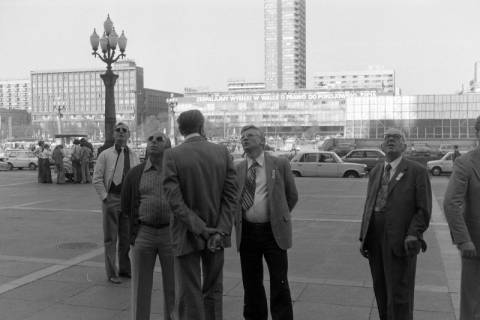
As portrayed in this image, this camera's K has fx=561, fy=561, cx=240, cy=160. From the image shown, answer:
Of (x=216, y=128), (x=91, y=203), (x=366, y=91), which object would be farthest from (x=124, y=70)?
(x=91, y=203)

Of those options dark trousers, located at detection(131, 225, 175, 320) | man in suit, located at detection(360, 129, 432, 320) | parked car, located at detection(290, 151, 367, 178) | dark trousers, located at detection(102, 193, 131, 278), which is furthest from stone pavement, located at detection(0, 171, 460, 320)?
parked car, located at detection(290, 151, 367, 178)

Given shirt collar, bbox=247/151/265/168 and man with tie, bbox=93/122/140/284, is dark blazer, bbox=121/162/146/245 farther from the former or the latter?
man with tie, bbox=93/122/140/284

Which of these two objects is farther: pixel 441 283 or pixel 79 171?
pixel 79 171

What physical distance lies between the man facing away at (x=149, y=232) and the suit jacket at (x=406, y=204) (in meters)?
1.97

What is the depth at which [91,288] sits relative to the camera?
21.7ft

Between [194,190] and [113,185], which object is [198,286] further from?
[113,185]

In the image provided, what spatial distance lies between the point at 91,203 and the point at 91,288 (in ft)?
30.2

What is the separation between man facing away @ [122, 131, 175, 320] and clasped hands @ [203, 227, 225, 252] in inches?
36.3

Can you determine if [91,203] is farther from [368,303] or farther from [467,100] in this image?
[467,100]

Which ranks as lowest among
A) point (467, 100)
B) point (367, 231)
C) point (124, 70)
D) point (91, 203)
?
point (91, 203)

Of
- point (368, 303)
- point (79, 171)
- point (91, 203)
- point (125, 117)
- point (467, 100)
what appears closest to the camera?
point (368, 303)

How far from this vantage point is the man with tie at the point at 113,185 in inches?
269

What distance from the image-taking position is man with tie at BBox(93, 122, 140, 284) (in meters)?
6.84

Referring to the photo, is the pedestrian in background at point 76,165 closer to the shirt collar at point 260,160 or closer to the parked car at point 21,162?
the parked car at point 21,162
